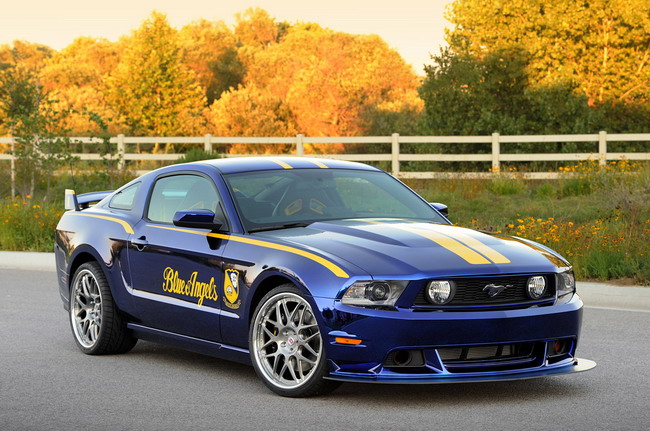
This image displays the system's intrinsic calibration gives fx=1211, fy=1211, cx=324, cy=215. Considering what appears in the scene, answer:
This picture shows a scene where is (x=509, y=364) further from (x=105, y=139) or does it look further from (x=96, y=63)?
(x=96, y=63)

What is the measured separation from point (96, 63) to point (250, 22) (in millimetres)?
16861

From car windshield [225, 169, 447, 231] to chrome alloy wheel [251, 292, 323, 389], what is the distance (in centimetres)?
75

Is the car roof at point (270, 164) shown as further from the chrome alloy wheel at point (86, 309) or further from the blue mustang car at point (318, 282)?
the chrome alloy wheel at point (86, 309)

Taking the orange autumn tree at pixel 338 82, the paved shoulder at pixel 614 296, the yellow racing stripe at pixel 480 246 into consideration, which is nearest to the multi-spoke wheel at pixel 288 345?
the yellow racing stripe at pixel 480 246

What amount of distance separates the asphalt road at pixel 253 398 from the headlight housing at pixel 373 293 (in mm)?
655

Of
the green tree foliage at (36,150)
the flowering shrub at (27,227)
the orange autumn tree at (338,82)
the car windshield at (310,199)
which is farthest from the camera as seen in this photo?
the orange autumn tree at (338,82)

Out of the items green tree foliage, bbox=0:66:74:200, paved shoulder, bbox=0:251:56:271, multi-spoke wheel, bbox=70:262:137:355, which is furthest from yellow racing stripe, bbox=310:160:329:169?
green tree foliage, bbox=0:66:74:200

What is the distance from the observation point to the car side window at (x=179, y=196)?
877 centimetres

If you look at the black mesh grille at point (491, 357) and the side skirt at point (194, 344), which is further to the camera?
the side skirt at point (194, 344)

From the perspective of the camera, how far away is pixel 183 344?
28.1ft

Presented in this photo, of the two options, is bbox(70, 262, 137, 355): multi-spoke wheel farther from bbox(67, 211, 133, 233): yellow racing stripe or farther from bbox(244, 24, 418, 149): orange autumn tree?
bbox(244, 24, 418, 149): orange autumn tree

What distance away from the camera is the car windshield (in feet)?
27.4

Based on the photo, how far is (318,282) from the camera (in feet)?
23.8

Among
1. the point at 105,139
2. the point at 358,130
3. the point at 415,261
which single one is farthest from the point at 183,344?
the point at 358,130
